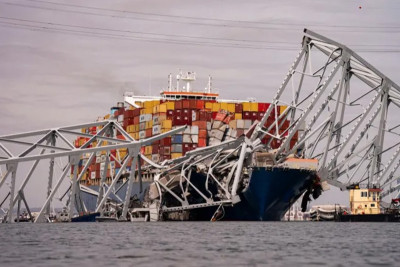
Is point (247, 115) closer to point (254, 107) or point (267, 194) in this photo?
point (254, 107)

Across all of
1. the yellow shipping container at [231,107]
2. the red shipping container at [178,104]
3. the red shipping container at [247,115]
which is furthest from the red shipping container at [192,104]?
the red shipping container at [247,115]

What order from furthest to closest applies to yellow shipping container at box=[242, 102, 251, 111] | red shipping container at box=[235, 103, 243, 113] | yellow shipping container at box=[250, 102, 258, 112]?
yellow shipping container at box=[250, 102, 258, 112] → yellow shipping container at box=[242, 102, 251, 111] → red shipping container at box=[235, 103, 243, 113]

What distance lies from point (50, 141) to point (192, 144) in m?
39.4

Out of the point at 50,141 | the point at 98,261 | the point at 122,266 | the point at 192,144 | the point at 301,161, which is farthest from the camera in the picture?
the point at 192,144

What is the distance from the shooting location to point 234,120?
387 feet

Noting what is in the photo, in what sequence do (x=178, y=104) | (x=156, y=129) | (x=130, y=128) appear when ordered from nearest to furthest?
(x=178, y=104), (x=156, y=129), (x=130, y=128)

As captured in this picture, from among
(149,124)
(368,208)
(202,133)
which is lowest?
(368,208)

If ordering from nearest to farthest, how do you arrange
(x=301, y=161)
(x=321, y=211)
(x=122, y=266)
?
(x=122, y=266), (x=301, y=161), (x=321, y=211)

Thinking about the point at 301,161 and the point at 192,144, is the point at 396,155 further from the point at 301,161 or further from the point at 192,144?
the point at 192,144

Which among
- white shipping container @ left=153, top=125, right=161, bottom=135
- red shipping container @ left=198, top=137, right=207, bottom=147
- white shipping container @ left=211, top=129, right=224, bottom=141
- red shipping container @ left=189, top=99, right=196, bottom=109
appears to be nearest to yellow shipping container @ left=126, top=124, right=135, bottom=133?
white shipping container @ left=153, top=125, right=161, bottom=135

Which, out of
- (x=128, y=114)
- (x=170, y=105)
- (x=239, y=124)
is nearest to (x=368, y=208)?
(x=239, y=124)

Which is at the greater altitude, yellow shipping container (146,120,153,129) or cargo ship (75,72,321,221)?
yellow shipping container (146,120,153,129)

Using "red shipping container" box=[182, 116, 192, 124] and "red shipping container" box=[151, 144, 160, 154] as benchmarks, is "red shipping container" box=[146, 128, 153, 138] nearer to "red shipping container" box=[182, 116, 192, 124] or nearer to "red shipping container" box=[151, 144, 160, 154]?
"red shipping container" box=[151, 144, 160, 154]

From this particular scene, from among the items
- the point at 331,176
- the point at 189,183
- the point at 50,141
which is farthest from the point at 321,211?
the point at 50,141
